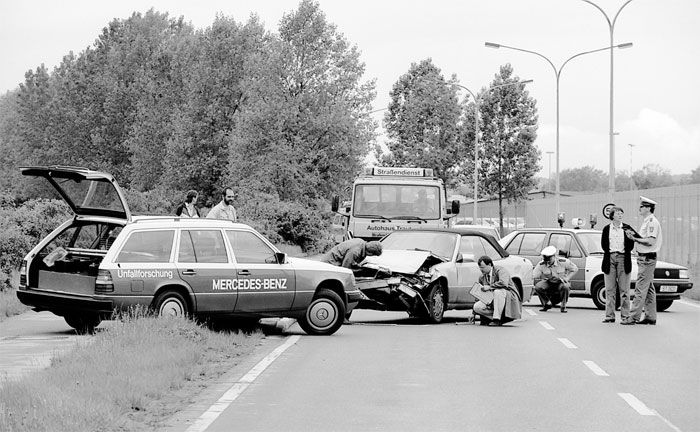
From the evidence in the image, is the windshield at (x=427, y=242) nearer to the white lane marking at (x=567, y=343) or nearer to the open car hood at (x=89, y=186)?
the white lane marking at (x=567, y=343)

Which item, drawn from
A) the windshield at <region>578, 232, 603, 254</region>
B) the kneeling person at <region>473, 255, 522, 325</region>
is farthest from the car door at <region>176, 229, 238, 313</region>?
the windshield at <region>578, 232, 603, 254</region>

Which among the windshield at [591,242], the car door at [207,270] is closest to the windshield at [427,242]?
the windshield at [591,242]

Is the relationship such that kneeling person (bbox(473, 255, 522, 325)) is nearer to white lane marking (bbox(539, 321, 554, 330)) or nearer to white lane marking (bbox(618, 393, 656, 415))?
white lane marking (bbox(539, 321, 554, 330))

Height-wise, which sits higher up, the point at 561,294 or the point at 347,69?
the point at 347,69

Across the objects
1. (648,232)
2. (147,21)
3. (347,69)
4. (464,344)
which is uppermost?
(147,21)

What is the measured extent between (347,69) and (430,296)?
43.2m

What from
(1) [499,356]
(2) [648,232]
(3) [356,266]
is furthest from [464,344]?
(2) [648,232]

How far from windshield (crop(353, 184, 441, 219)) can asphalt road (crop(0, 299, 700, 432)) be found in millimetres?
10111

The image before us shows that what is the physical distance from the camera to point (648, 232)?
62.9 ft

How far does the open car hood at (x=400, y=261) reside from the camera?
19531 millimetres

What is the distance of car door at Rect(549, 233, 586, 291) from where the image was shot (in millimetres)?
24469

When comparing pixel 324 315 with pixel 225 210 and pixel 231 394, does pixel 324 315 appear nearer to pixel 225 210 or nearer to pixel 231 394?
pixel 225 210

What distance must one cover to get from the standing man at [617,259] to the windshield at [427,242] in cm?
264

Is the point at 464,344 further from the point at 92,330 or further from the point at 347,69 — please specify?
the point at 347,69
